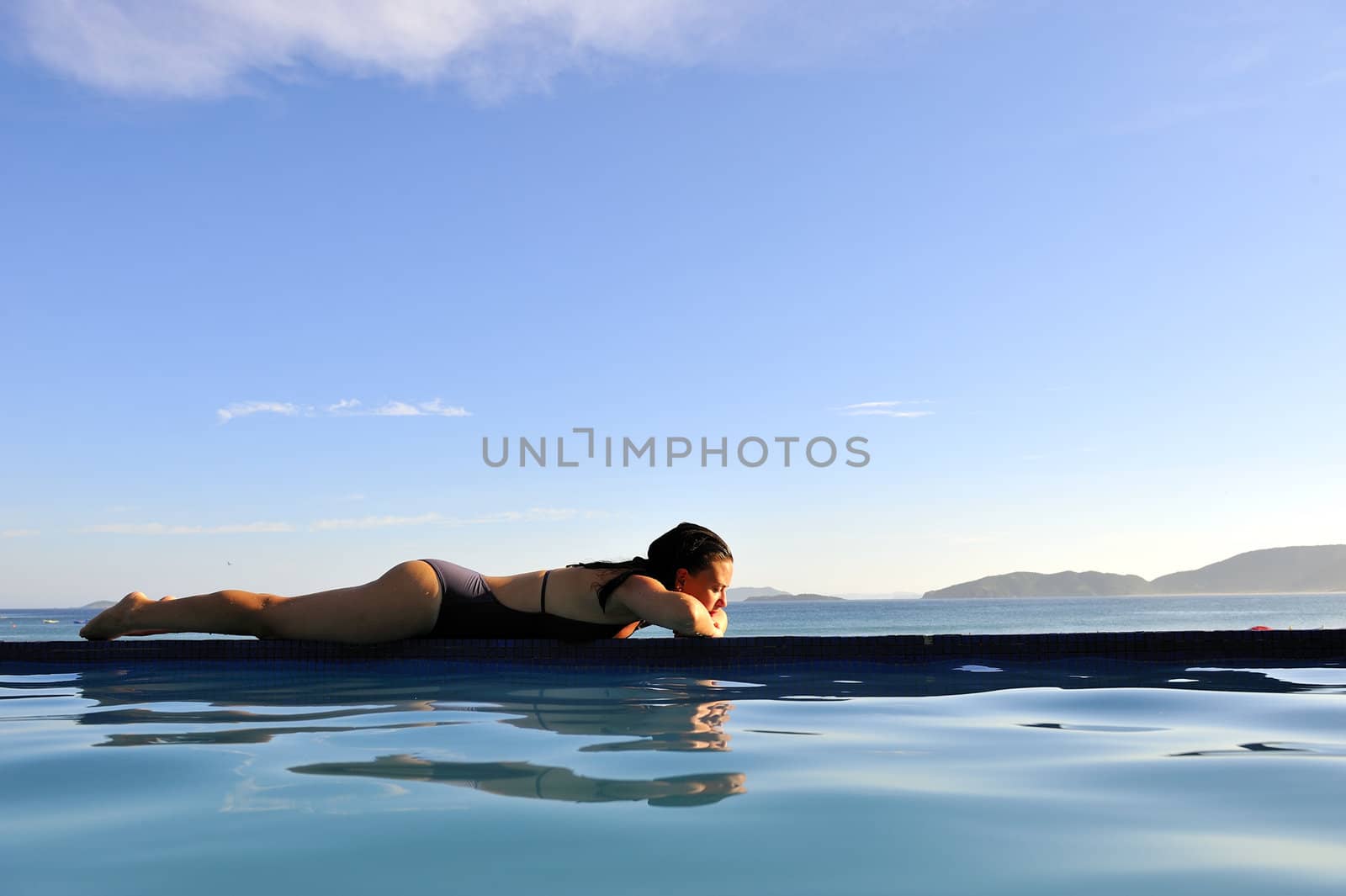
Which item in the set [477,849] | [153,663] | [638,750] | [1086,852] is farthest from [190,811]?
[153,663]

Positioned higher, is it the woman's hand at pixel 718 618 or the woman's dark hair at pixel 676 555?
the woman's dark hair at pixel 676 555

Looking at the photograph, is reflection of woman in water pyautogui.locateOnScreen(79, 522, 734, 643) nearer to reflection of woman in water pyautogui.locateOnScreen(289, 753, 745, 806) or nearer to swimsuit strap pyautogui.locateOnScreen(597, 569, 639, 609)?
swimsuit strap pyautogui.locateOnScreen(597, 569, 639, 609)

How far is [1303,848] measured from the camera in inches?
71.9

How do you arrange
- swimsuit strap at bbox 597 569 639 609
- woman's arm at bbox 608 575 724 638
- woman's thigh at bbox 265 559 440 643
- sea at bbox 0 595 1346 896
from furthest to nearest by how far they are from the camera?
woman's thigh at bbox 265 559 440 643 → swimsuit strap at bbox 597 569 639 609 → woman's arm at bbox 608 575 724 638 → sea at bbox 0 595 1346 896

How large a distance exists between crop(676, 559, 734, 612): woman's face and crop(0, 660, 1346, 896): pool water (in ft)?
3.89

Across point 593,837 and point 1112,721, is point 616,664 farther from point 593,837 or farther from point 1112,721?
point 593,837

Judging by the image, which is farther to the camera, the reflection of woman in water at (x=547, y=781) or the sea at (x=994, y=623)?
the sea at (x=994, y=623)

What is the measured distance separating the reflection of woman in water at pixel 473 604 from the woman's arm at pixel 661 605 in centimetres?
3

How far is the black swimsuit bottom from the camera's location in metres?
5.52

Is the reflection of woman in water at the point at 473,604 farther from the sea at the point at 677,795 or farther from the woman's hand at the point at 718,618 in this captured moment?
the sea at the point at 677,795

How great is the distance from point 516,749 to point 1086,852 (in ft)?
5.01

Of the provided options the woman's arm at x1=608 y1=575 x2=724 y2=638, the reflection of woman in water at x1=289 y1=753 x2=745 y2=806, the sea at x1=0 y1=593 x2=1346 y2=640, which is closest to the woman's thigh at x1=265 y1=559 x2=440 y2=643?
the woman's arm at x1=608 y1=575 x2=724 y2=638

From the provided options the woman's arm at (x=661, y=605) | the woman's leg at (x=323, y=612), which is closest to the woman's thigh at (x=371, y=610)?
the woman's leg at (x=323, y=612)

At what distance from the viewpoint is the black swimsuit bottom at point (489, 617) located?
18.1 feet
